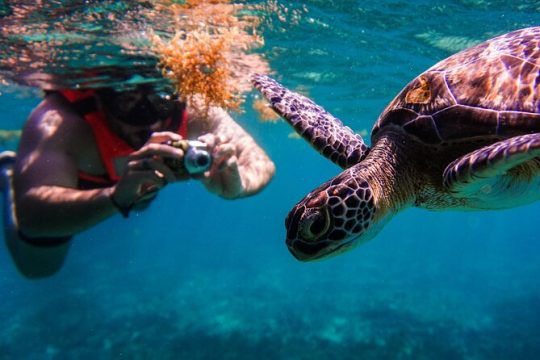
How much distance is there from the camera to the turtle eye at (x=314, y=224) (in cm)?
215

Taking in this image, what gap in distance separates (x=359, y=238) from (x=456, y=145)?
1046 mm

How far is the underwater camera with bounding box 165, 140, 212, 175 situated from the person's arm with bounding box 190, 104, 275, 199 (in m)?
0.11

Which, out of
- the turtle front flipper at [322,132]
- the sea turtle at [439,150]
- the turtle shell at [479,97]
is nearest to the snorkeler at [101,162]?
the turtle front flipper at [322,132]

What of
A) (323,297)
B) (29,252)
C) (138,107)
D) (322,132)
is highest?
(322,132)

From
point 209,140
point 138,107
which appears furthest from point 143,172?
point 138,107

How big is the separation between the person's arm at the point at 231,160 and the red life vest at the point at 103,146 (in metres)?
0.94

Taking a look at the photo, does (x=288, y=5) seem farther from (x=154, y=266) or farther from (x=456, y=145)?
(x=154, y=266)

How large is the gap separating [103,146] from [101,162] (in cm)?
22

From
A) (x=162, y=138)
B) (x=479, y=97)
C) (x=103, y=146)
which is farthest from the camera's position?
(x=103, y=146)

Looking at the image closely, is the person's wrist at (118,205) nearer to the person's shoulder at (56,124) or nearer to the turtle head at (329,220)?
the person's shoulder at (56,124)

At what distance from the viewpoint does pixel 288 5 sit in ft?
24.4

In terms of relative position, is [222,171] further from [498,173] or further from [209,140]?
[498,173]

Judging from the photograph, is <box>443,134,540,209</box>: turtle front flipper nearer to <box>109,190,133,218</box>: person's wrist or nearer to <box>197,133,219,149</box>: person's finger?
<box>197,133,219,149</box>: person's finger

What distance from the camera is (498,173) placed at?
6.56ft
